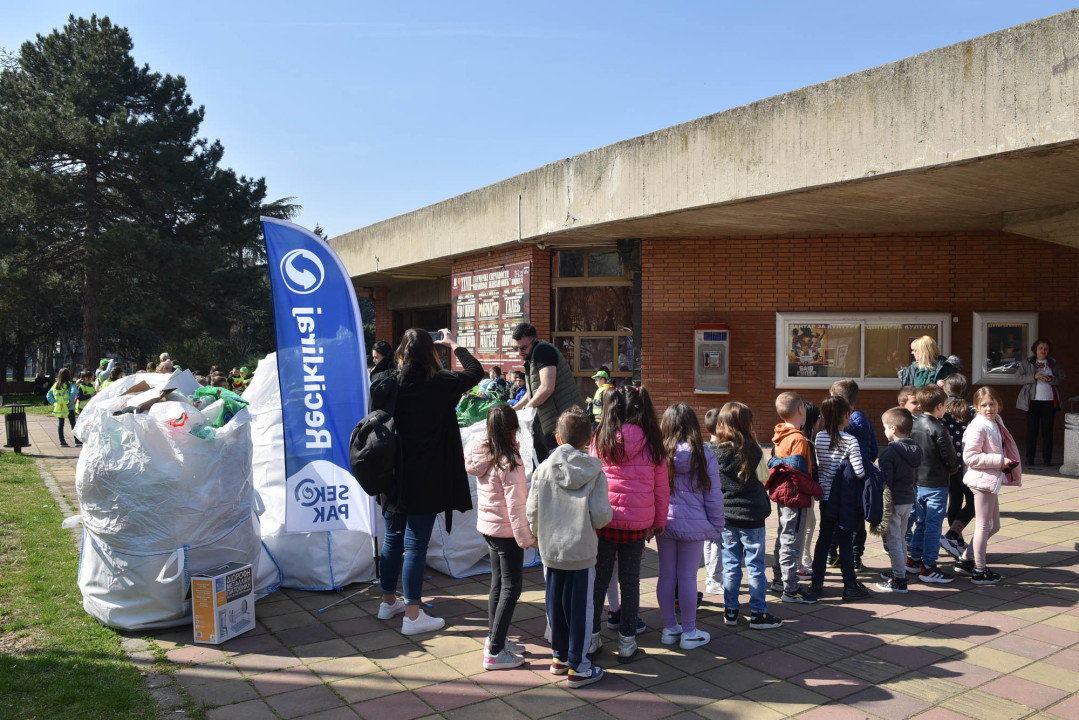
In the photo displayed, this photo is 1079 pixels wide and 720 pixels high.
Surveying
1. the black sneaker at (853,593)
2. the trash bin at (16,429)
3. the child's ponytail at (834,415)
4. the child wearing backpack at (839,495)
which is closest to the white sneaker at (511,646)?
the child wearing backpack at (839,495)

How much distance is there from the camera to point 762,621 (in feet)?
Result: 15.4

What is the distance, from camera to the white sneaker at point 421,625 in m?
4.64

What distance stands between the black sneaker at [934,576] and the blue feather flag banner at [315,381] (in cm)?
403

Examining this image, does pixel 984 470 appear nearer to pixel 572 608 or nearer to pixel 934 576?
pixel 934 576

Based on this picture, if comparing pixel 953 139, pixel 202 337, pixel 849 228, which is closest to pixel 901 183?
pixel 953 139

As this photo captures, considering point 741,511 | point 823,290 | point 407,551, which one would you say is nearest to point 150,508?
point 407,551

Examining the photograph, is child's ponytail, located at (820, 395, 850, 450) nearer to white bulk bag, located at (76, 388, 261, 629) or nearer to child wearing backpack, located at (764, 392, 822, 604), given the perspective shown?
child wearing backpack, located at (764, 392, 822, 604)

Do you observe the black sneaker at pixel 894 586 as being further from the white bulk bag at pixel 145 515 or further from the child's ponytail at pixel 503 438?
the white bulk bag at pixel 145 515

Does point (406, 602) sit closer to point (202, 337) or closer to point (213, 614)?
point (213, 614)

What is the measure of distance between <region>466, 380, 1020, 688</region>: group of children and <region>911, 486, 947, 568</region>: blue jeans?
0.01 meters

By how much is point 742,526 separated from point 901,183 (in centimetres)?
536

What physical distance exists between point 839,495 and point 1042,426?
700 cm

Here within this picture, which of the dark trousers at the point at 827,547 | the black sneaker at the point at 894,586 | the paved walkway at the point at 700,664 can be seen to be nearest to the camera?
the paved walkway at the point at 700,664

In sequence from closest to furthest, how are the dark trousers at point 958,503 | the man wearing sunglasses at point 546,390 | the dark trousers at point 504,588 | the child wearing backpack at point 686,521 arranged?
the dark trousers at point 504,588
the child wearing backpack at point 686,521
the man wearing sunglasses at point 546,390
the dark trousers at point 958,503
